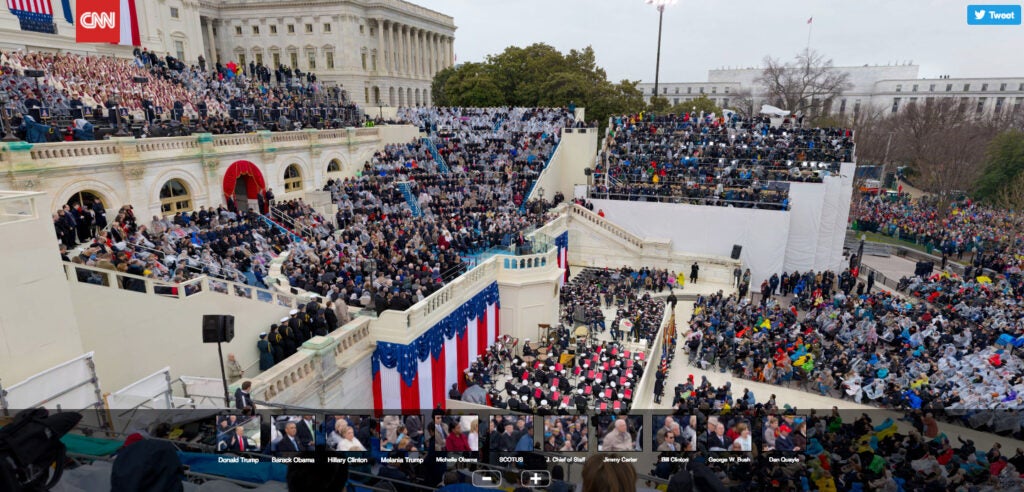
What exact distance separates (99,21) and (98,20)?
71mm

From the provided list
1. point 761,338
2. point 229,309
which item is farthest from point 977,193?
point 229,309

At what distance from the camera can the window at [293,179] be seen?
2842 centimetres

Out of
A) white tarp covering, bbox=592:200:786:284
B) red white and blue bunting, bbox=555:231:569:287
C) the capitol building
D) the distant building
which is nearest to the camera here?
red white and blue bunting, bbox=555:231:569:287

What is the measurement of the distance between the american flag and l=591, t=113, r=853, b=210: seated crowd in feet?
108

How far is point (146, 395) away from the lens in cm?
952

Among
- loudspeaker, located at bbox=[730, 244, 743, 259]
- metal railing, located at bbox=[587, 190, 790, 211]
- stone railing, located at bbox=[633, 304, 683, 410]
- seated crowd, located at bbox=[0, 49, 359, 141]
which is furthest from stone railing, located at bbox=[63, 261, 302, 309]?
loudspeaker, located at bbox=[730, 244, 743, 259]

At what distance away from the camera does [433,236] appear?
73.5 feet

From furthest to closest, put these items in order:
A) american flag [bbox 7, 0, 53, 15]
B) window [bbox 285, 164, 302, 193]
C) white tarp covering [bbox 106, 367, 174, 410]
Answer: american flag [bbox 7, 0, 53, 15], window [bbox 285, 164, 302, 193], white tarp covering [bbox 106, 367, 174, 410]

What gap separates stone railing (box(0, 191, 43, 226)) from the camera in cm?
816

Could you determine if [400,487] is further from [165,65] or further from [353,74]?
[353,74]

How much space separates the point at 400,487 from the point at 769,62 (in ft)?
240

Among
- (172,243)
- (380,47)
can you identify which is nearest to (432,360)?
(172,243)

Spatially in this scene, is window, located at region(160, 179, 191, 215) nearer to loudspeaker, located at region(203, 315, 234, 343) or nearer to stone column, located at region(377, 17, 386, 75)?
loudspeaker, located at region(203, 315, 234, 343)

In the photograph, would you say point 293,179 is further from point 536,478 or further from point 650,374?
point 536,478
